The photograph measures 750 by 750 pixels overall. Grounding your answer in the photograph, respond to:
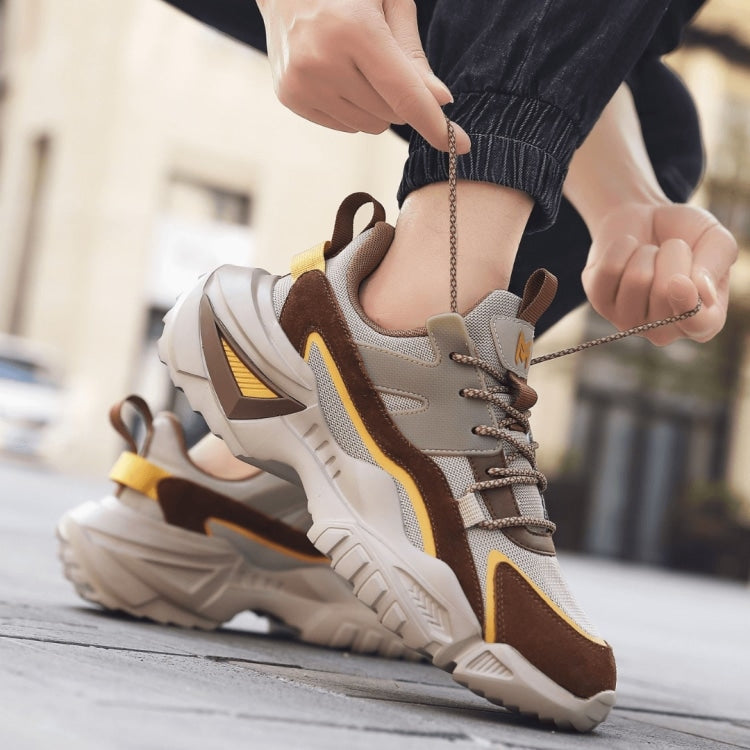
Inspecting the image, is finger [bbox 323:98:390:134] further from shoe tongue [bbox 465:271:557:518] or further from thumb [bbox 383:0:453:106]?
shoe tongue [bbox 465:271:557:518]

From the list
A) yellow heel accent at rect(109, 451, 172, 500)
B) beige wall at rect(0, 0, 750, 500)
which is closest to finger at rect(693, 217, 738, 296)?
yellow heel accent at rect(109, 451, 172, 500)

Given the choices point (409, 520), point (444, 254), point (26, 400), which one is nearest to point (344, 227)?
point (444, 254)

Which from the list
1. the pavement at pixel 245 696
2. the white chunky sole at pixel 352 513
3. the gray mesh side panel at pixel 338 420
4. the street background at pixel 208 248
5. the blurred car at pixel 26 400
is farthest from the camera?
the street background at pixel 208 248

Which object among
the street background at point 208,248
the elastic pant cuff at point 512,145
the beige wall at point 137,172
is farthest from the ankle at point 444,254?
the beige wall at point 137,172

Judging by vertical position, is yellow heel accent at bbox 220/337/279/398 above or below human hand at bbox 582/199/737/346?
below

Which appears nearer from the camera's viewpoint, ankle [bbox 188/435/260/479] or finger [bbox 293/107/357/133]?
finger [bbox 293/107/357/133]

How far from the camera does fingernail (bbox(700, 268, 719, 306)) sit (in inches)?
59.7

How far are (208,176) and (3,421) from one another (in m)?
4.06

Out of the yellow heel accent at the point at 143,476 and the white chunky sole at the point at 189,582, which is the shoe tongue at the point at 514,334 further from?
the yellow heel accent at the point at 143,476

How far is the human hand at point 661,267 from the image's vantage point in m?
1.52

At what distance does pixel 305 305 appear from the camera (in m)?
1.35

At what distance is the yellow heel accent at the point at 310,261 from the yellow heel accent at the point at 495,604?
40 centimetres

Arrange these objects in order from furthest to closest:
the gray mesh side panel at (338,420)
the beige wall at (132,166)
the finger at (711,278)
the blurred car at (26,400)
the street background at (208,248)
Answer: the beige wall at (132,166) < the street background at (208,248) < the blurred car at (26,400) < the finger at (711,278) < the gray mesh side panel at (338,420)

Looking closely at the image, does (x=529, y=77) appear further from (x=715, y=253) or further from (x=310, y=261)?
(x=715, y=253)
